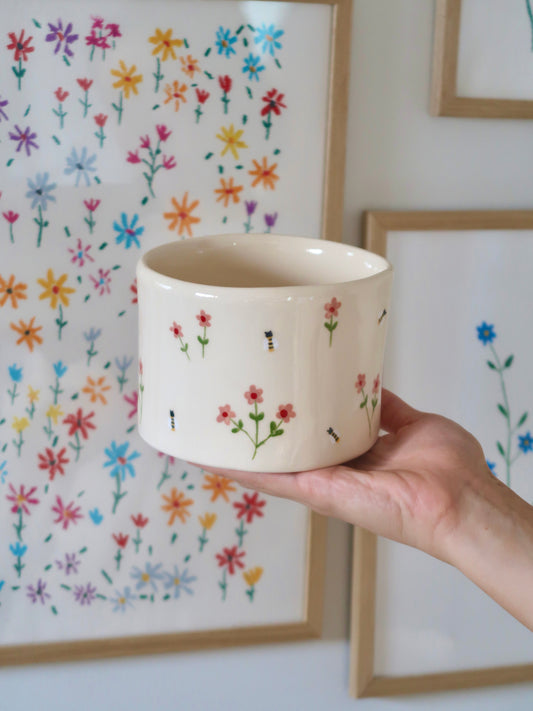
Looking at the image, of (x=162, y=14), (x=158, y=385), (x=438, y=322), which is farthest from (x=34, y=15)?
(x=438, y=322)

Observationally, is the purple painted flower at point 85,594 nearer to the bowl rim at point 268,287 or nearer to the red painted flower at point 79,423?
the red painted flower at point 79,423

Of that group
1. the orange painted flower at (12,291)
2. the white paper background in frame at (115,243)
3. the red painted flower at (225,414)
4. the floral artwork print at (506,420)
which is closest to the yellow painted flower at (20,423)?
the white paper background in frame at (115,243)

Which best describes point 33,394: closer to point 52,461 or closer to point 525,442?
point 52,461

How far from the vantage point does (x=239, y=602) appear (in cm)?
81

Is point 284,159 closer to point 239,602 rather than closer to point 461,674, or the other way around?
point 239,602

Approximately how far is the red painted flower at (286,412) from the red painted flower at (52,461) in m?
0.33

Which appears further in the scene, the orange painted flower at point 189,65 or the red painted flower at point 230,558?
the red painted flower at point 230,558

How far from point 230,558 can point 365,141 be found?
17.0 inches

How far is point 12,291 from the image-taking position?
2.29ft

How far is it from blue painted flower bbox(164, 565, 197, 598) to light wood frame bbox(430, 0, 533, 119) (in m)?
0.51

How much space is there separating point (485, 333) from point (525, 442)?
0.13m

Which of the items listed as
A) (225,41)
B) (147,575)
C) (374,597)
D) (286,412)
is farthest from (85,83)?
(374,597)

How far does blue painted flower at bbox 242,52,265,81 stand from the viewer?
0.69 metres

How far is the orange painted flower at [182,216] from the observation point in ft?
2.32
